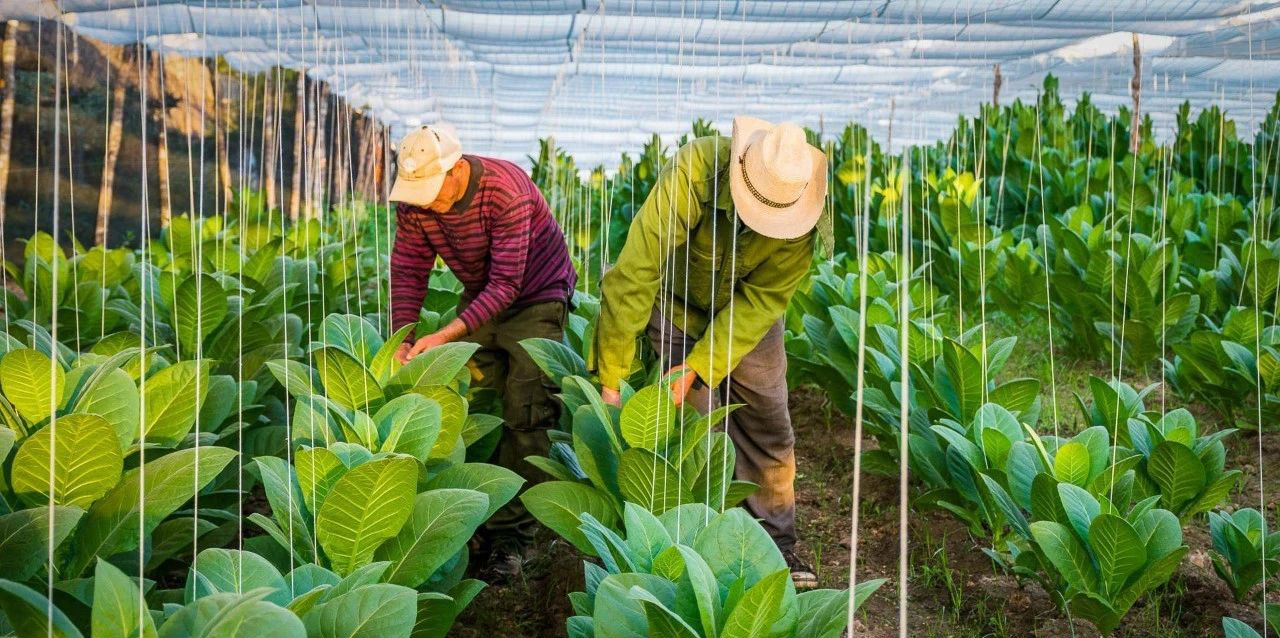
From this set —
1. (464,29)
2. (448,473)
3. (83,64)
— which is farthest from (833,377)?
(83,64)

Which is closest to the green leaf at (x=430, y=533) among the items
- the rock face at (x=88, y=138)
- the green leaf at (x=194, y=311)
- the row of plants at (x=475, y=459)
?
the row of plants at (x=475, y=459)

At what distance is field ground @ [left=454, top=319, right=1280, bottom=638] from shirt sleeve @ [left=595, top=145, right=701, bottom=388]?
0.72 metres

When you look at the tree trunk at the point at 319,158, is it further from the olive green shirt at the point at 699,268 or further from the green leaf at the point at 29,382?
the green leaf at the point at 29,382

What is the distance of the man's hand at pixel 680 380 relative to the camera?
9.37 ft

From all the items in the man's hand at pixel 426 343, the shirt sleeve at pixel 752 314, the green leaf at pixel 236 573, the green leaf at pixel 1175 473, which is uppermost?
the shirt sleeve at pixel 752 314

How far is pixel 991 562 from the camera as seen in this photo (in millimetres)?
3244

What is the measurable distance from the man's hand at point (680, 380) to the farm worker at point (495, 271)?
593mm

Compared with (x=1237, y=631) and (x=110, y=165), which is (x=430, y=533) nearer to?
(x=1237, y=631)

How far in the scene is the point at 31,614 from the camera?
145 centimetres

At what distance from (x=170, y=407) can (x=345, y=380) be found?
400mm

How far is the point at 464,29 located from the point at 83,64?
292cm

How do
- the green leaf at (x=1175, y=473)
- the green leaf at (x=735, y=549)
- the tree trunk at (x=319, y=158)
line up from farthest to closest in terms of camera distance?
the tree trunk at (x=319, y=158), the green leaf at (x=1175, y=473), the green leaf at (x=735, y=549)

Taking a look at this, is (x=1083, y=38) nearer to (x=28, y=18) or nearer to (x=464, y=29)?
(x=464, y=29)

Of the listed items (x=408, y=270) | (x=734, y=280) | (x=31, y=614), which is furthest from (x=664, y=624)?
(x=408, y=270)
